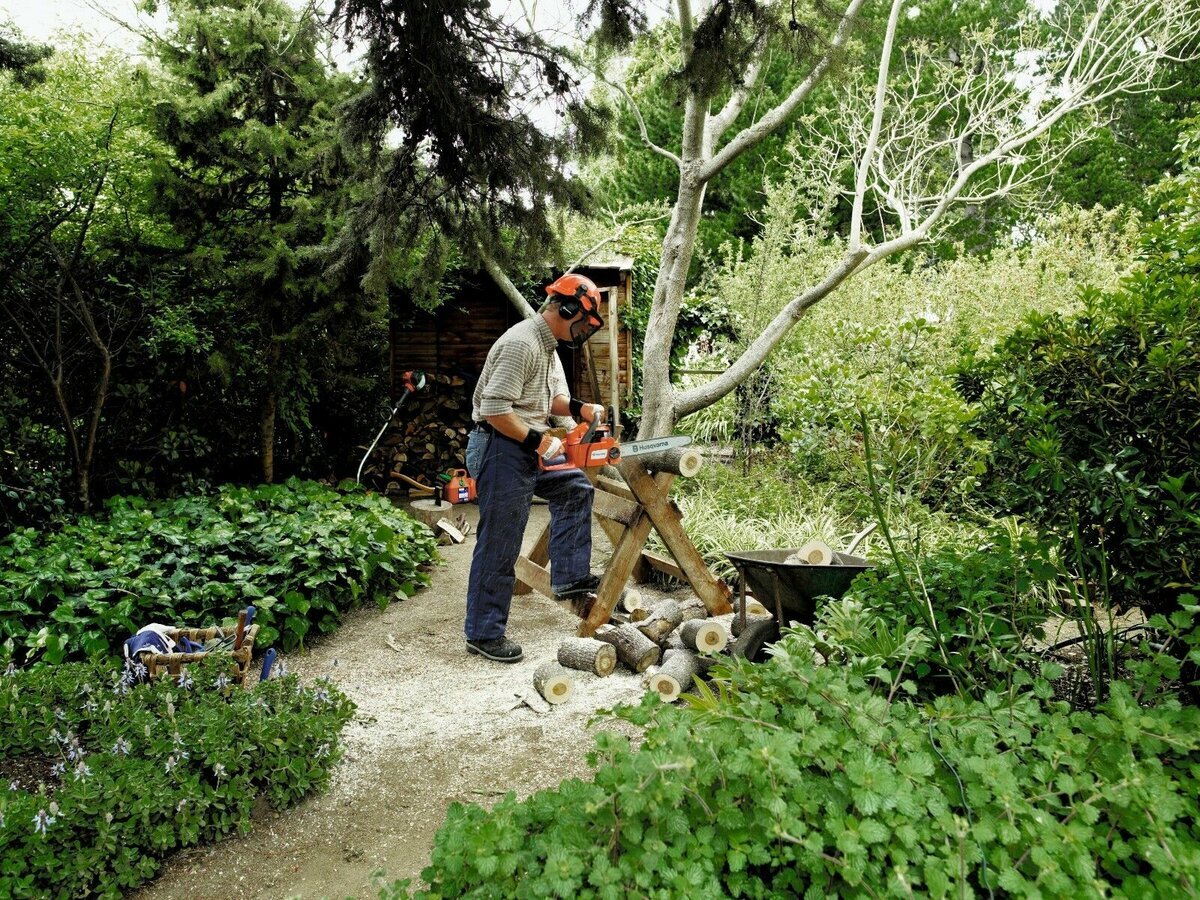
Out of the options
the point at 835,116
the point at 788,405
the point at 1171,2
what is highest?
the point at 835,116

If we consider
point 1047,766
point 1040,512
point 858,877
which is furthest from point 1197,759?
point 858,877

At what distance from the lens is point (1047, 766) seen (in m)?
1.65

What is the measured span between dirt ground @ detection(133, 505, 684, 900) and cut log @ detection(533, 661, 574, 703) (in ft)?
0.19

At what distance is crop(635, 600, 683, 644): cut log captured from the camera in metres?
4.14

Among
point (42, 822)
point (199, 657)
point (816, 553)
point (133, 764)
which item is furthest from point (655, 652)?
point (42, 822)

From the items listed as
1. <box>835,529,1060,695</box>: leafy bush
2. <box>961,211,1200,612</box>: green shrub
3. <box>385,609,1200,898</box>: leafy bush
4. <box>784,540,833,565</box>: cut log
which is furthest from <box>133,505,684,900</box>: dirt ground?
<box>961,211,1200,612</box>: green shrub

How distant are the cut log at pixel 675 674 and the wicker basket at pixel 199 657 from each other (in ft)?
6.30

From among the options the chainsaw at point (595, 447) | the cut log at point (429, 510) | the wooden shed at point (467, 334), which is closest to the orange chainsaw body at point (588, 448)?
the chainsaw at point (595, 447)

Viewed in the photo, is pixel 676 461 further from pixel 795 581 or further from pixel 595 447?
pixel 795 581

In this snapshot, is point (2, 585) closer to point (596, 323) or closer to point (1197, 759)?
point (596, 323)

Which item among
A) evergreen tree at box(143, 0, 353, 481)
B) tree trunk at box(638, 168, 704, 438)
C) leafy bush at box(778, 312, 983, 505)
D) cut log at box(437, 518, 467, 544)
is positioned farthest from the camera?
cut log at box(437, 518, 467, 544)

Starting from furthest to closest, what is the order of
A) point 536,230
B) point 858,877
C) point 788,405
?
point 788,405
point 536,230
point 858,877

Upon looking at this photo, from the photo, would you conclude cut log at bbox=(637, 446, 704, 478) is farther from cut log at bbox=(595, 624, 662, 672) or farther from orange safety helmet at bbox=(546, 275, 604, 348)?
cut log at bbox=(595, 624, 662, 672)

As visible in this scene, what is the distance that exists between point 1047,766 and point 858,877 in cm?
60
